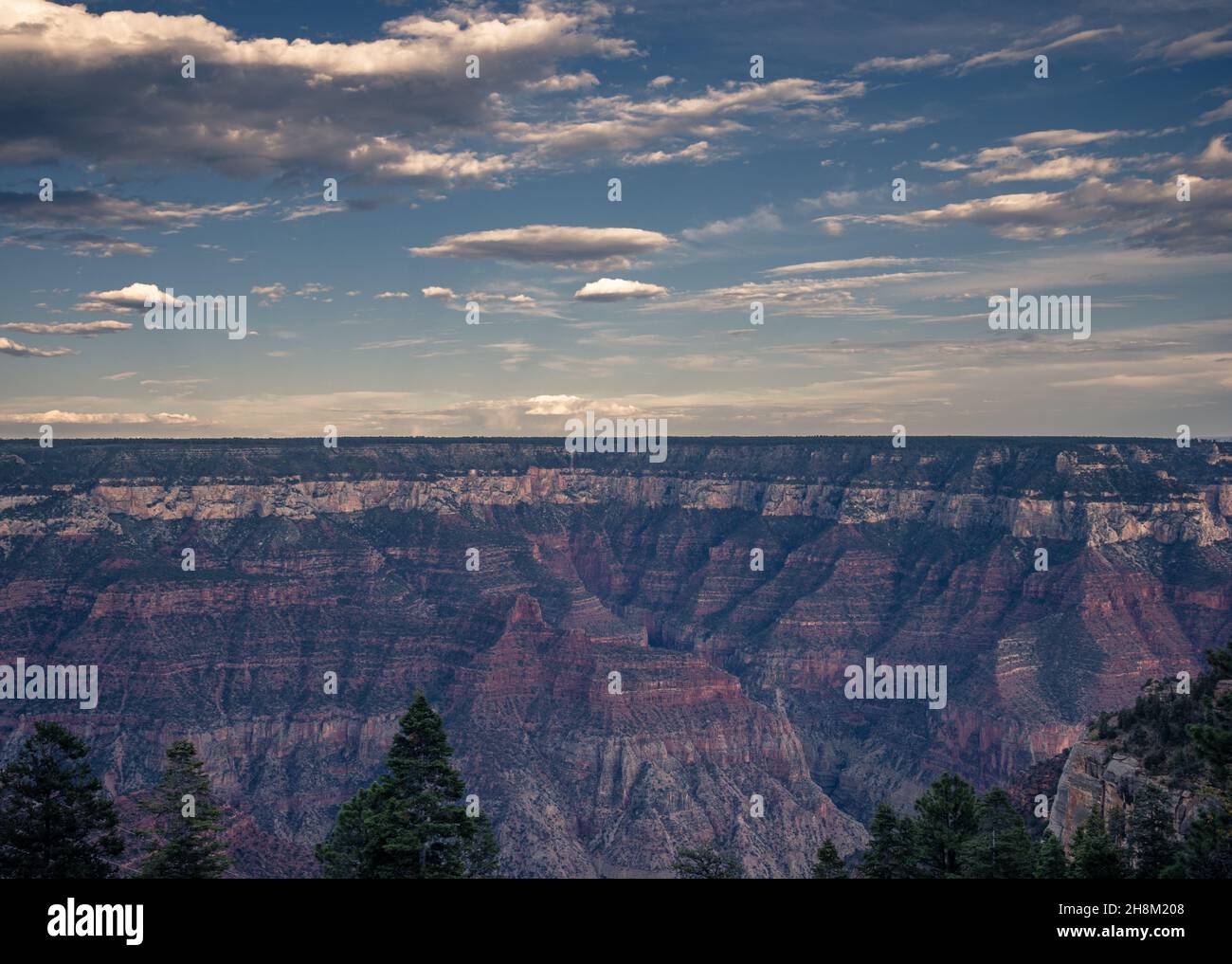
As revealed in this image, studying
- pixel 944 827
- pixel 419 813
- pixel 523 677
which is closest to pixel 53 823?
pixel 419 813

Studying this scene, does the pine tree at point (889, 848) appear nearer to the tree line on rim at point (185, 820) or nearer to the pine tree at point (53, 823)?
the tree line on rim at point (185, 820)

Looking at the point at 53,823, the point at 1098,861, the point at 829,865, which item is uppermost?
the point at 53,823

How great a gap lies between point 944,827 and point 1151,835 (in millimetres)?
9472

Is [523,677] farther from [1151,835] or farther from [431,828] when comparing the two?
[1151,835]

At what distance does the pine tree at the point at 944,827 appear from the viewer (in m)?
47.6

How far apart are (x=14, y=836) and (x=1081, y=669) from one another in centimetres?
16253

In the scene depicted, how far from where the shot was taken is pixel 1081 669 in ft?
552

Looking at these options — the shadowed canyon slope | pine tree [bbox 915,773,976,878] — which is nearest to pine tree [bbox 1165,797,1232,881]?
pine tree [bbox 915,773,976,878]

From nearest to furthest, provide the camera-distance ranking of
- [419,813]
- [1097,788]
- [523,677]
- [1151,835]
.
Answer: [419,813] < [1151,835] < [1097,788] < [523,677]

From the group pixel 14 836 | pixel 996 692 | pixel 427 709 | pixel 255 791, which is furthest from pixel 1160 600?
pixel 14 836

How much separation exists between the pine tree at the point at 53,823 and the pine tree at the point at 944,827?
34.8 m

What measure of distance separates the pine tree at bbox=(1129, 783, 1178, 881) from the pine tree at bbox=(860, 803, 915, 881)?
9785 millimetres

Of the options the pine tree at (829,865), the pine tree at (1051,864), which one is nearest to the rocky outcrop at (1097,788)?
the pine tree at (1051,864)

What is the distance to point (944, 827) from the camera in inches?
1912
